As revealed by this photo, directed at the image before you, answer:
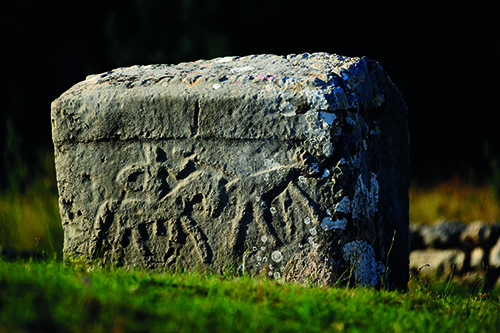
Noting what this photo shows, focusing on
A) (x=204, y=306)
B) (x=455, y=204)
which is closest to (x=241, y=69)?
(x=204, y=306)

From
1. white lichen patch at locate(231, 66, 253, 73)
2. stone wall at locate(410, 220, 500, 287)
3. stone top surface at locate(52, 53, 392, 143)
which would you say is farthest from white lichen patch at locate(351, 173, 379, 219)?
stone wall at locate(410, 220, 500, 287)

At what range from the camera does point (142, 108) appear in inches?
95.4

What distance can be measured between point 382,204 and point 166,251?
3.57 ft

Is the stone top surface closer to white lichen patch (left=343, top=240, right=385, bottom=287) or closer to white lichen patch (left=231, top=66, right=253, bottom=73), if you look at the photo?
white lichen patch (left=231, top=66, right=253, bottom=73)

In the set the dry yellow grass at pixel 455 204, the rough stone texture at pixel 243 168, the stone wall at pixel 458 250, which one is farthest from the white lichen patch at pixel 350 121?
the dry yellow grass at pixel 455 204

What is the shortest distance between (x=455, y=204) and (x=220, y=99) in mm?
3793

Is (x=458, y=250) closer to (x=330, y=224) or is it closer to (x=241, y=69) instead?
(x=330, y=224)

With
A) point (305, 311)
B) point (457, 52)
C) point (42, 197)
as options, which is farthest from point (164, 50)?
point (305, 311)

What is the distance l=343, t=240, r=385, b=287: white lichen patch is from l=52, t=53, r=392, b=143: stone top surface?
552mm

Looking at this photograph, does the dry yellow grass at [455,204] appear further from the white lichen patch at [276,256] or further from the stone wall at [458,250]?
the white lichen patch at [276,256]

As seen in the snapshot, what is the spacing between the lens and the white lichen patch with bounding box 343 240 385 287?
7.30ft

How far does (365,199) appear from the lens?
2.29m

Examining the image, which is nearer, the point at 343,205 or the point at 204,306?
the point at 204,306

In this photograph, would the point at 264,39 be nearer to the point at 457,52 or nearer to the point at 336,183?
the point at 457,52
